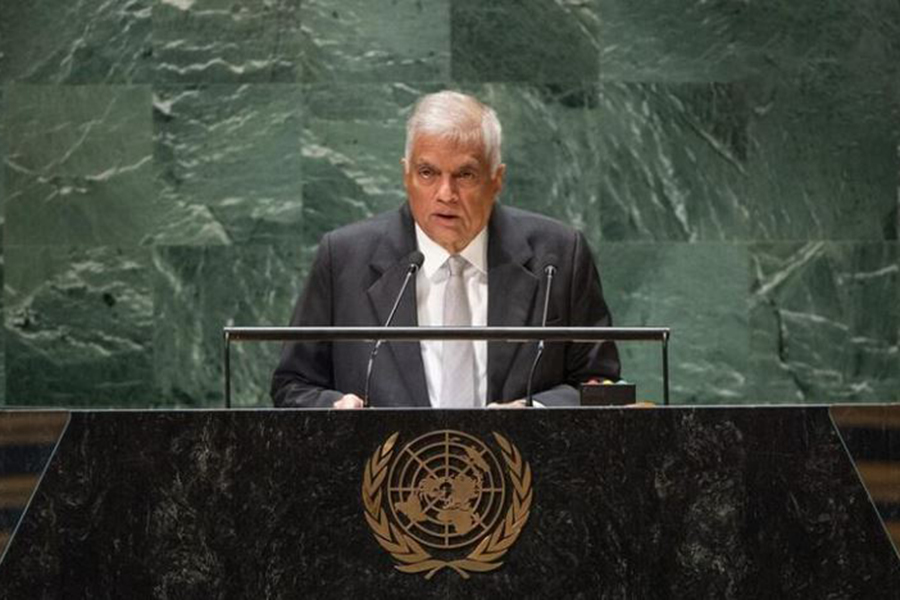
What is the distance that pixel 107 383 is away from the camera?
6.98 m

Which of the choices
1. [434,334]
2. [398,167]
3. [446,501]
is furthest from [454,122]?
[398,167]

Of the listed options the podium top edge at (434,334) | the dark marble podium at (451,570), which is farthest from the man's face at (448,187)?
the dark marble podium at (451,570)

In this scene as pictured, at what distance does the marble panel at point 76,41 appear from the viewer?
22.8 ft

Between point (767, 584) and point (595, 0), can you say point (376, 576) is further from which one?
point (595, 0)

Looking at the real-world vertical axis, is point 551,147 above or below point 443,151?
above

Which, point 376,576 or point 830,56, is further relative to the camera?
point 830,56

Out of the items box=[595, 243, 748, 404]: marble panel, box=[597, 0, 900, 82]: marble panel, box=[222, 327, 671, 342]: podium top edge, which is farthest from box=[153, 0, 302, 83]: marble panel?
box=[222, 327, 671, 342]: podium top edge

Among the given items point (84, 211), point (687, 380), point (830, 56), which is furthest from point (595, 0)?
point (84, 211)

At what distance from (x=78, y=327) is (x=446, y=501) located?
392 centimetres

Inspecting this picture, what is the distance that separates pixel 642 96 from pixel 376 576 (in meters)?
4.07

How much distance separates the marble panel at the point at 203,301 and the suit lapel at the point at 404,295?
2.05 metres

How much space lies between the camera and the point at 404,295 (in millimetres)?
4777

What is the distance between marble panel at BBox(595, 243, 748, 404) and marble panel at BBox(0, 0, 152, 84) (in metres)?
2.08

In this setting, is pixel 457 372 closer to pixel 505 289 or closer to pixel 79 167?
pixel 505 289
